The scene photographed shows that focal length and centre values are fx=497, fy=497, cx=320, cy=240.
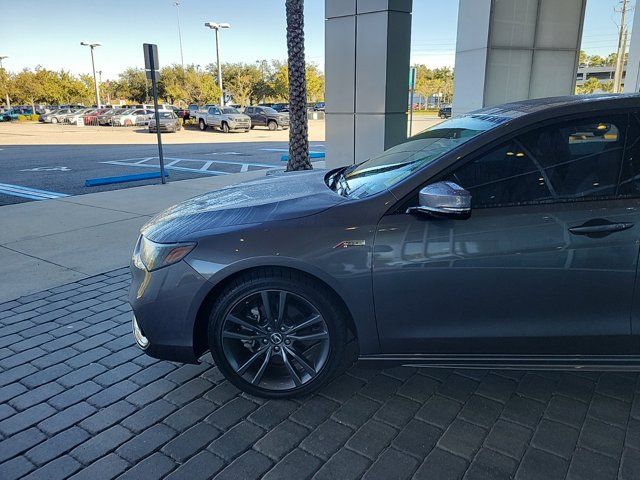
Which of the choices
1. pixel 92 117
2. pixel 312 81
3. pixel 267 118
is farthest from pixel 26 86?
pixel 267 118

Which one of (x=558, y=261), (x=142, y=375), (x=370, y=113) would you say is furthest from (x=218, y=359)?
(x=370, y=113)

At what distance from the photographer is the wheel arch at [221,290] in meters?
2.69

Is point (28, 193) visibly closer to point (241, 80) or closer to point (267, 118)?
point (267, 118)

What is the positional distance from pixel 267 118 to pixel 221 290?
32.5 meters

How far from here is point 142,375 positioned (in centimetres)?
322

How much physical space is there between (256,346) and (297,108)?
8.54 metres

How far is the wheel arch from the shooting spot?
269cm

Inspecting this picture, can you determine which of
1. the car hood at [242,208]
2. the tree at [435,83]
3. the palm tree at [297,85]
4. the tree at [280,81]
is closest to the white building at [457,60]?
the palm tree at [297,85]

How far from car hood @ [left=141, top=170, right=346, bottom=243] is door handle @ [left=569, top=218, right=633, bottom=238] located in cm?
122

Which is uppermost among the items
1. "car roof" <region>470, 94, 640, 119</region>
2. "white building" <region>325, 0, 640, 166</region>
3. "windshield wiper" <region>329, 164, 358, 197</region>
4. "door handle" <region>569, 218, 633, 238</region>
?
"white building" <region>325, 0, 640, 166</region>

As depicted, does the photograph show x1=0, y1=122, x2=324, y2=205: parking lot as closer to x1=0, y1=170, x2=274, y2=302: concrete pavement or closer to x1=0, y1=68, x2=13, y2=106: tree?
x1=0, y1=170, x2=274, y2=302: concrete pavement

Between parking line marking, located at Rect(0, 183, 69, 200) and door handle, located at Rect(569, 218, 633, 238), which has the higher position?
door handle, located at Rect(569, 218, 633, 238)

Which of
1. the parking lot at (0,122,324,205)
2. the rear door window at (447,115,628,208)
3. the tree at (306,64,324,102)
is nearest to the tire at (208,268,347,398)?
the rear door window at (447,115,628,208)

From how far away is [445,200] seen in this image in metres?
2.41
